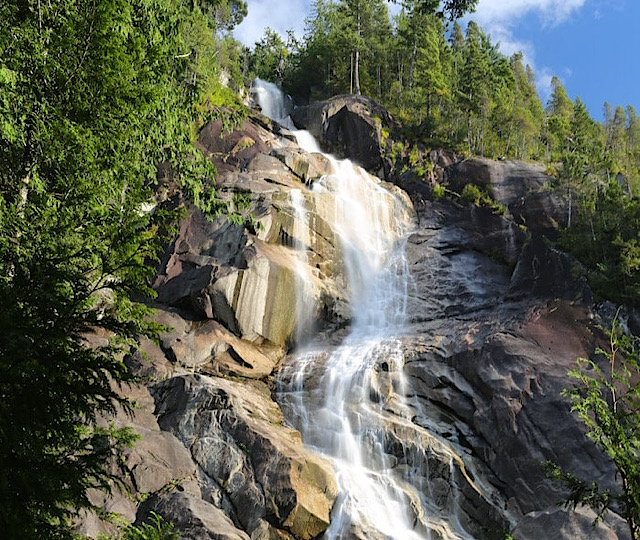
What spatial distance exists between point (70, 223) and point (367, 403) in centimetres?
1321

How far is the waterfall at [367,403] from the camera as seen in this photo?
13656 millimetres

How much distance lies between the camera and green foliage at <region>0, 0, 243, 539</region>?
3.70m

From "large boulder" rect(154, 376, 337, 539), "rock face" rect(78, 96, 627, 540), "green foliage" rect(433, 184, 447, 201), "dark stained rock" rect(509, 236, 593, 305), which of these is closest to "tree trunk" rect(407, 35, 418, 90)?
"green foliage" rect(433, 184, 447, 201)

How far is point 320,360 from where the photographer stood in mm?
19391

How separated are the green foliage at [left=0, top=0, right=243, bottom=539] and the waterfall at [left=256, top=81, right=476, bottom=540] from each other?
29.1 ft

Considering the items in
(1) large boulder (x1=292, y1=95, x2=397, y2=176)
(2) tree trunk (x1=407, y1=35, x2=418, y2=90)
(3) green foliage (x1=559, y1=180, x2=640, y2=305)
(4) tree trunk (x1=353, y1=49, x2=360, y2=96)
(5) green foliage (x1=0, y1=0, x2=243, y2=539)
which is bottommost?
(5) green foliage (x1=0, y1=0, x2=243, y2=539)

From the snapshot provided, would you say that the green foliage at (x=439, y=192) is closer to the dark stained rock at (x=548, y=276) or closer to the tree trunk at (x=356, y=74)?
the dark stained rock at (x=548, y=276)

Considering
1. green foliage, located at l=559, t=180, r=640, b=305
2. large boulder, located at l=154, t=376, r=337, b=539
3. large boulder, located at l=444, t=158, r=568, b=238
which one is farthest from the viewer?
large boulder, located at l=444, t=158, r=568, b=238

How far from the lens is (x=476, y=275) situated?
80.4ft

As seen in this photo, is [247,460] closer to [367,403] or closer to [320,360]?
[367,403]

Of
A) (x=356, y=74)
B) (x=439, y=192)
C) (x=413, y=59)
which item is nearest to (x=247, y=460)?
(x=439, y=192)

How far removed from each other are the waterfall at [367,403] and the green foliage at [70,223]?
349 inches

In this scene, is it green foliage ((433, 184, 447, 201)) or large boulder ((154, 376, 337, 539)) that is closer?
large boulder ((154, 376, 337, 539))

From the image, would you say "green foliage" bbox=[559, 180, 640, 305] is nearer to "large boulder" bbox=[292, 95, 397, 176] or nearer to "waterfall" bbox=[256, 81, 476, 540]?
"waterfall" bbox=[256, 81, 476, 540]
